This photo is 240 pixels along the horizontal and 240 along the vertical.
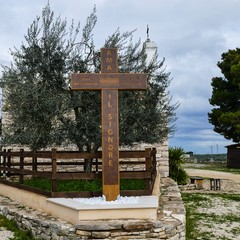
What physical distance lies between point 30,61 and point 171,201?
524cm

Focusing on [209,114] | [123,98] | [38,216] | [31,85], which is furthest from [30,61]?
[209,114]

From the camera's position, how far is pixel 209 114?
3238 cm

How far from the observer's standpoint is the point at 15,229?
7449mm

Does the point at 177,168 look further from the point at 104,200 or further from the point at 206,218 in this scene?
the point at 104,200

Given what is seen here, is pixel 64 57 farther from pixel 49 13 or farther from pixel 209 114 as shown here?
pixel 209 114

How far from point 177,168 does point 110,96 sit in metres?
9.58

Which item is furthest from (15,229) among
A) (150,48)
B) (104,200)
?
(150,48)

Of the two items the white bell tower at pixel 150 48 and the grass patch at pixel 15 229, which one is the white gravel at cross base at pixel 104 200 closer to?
the grass patch at pixel 15 229

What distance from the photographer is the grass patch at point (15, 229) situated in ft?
22.9

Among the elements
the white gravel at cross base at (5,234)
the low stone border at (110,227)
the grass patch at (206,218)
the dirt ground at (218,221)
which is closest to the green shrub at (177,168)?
the dirt ground at (218,221)

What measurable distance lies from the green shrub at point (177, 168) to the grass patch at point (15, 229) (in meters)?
9.57

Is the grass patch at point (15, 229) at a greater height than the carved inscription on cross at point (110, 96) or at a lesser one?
lesser

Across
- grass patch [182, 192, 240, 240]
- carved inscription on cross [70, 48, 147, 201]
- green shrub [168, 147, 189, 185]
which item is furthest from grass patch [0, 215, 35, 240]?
green shrub [168, 147, 189, 185]

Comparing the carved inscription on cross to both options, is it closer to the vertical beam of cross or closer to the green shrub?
the vertical beam of cross
